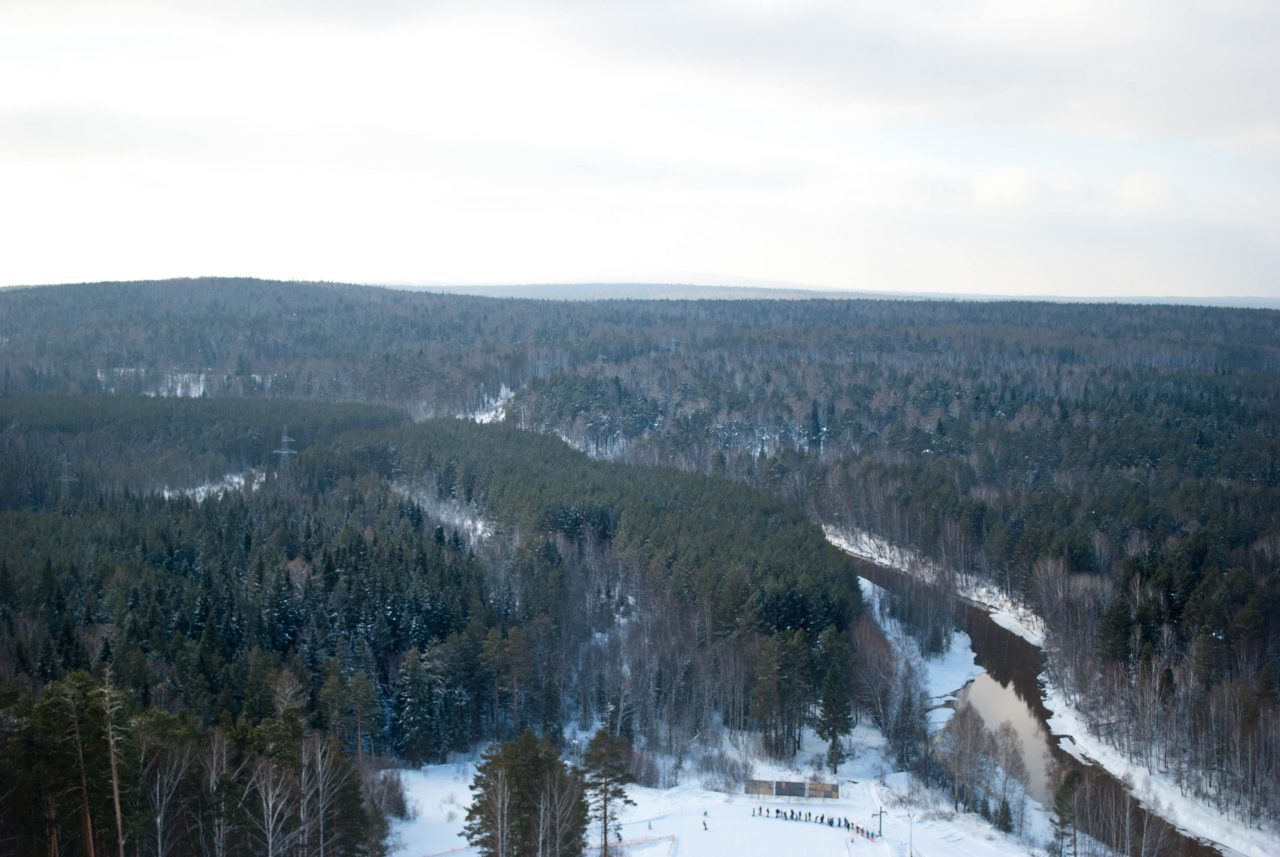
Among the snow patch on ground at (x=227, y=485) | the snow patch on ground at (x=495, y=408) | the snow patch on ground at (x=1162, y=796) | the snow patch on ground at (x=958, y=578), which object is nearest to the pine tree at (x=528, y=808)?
the snow patch on ground at (x=1162, y=796)

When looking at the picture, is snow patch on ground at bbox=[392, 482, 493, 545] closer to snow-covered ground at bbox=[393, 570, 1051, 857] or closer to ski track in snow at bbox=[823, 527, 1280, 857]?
ski track in snow at bbox=[823, 527, 1280, 857]

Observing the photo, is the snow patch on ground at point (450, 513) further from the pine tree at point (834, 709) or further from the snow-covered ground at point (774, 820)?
the snow-covered ground at point (774, 820)

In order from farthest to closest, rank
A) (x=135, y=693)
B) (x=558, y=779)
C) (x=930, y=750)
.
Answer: (x=930, y=750) < (x=135, y=693) < (x=558, y=779)

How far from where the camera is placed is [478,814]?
85.4ft

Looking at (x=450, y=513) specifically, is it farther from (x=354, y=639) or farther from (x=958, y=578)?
(x=958, y=578)

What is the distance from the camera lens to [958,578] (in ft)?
207

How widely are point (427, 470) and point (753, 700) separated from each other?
1616 inches

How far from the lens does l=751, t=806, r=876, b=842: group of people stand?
3278cm

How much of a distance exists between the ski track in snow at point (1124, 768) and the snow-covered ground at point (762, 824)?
14.6 feet

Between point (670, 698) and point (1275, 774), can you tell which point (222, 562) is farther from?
point (1275, 774)

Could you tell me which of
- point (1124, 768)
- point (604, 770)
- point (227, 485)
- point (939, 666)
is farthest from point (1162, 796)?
point (227, 485)

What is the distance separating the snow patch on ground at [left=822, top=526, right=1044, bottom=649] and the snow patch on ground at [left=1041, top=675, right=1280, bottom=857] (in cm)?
1122

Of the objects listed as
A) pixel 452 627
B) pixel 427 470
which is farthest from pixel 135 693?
pixel 427 470

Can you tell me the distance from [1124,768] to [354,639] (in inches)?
A: 1097
